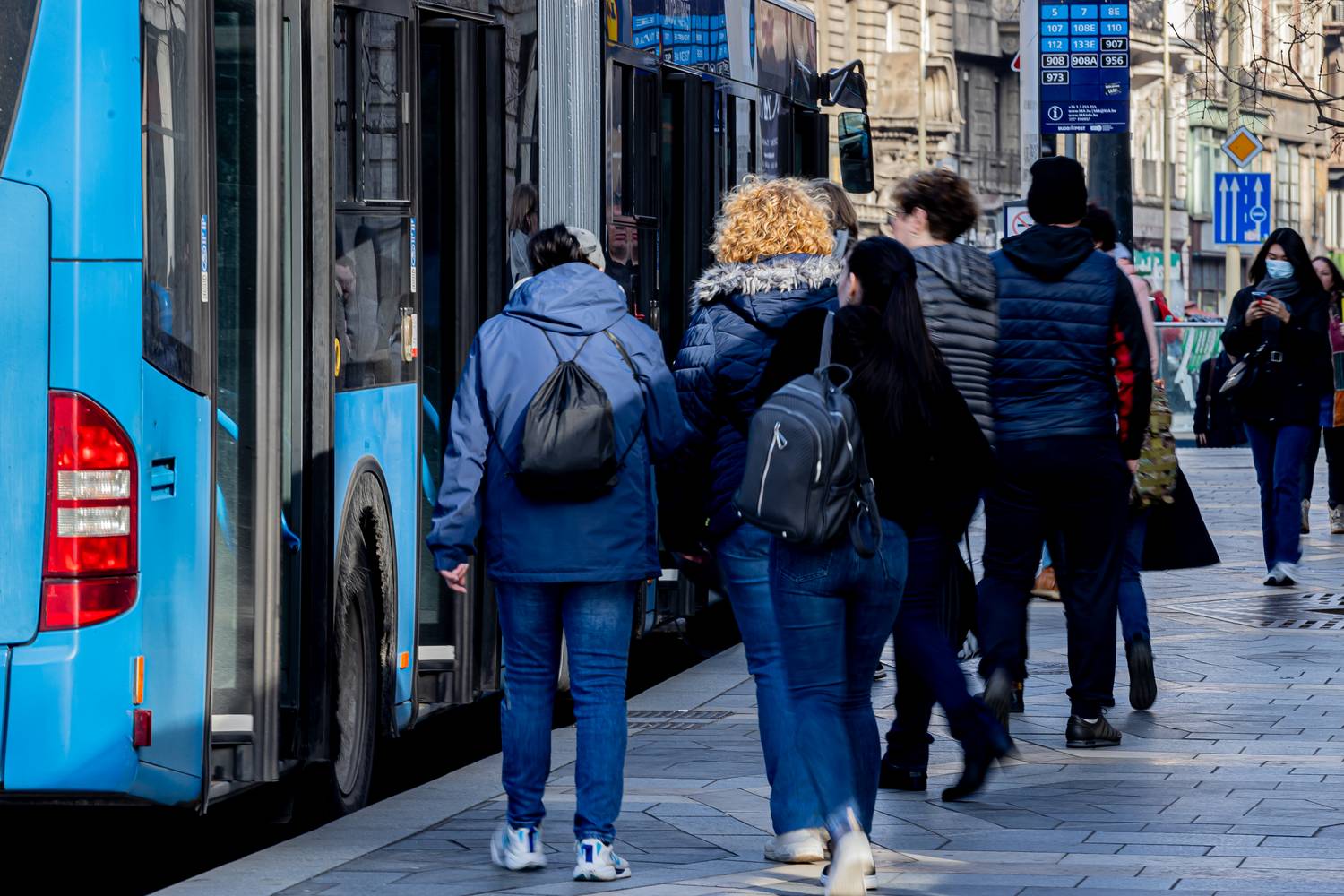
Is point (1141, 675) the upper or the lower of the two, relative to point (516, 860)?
upper

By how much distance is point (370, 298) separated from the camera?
7719mm

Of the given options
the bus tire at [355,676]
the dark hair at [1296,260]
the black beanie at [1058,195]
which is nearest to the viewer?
the bus tire at [355,676]

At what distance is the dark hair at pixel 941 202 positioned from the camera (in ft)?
26.1

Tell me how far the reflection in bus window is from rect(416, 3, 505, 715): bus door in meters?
0.49

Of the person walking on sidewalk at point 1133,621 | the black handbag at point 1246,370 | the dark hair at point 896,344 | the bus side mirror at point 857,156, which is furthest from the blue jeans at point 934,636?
the bus side mirror at point 857,156

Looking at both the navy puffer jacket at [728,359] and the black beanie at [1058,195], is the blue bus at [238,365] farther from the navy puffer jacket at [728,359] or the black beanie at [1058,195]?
the black beanie at [1058,195]

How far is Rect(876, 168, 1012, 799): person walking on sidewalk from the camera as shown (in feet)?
22.9

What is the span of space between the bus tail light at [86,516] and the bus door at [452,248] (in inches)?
101

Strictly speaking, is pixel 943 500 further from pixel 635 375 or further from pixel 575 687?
pixel 575 687

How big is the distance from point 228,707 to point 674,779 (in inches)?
76.8

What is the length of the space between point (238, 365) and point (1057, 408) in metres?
2.77

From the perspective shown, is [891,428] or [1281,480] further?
[1281,480]

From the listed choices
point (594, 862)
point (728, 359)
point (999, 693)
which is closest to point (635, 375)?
point (728, 359)

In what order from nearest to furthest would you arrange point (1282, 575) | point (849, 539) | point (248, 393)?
point (849, 539)
point (248, 393)
point (1282, 575)
